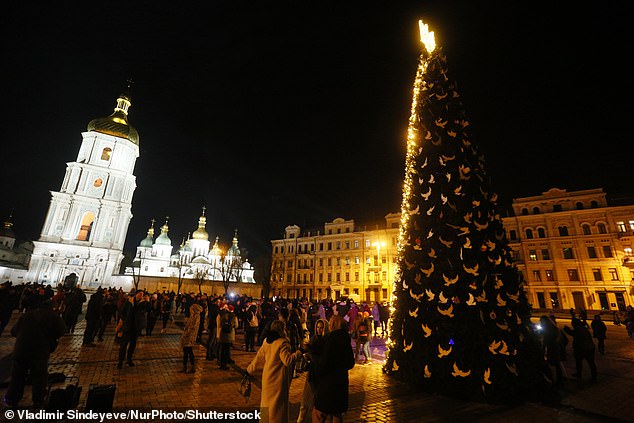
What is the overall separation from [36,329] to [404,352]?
8.72 meters

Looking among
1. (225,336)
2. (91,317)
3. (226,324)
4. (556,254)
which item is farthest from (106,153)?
(556,254)

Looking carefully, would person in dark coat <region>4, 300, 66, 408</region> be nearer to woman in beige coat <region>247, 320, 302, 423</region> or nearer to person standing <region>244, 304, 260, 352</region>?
woman in beige coat <region>247, 320, 302, 423</region>

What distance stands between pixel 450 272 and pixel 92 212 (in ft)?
208

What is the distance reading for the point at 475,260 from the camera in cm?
746

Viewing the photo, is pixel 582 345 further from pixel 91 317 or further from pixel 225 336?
pixel 91 317

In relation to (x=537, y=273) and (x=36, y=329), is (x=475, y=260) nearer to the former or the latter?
(x=36, y=329)

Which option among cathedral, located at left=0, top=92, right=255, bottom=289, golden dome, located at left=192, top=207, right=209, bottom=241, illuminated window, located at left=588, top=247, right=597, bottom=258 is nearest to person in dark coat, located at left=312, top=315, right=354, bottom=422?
cathedral, located at left=0, top=92, right=255, bottom=289

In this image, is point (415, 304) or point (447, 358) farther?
point (415, 304)

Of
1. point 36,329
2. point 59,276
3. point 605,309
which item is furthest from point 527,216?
point 59,276

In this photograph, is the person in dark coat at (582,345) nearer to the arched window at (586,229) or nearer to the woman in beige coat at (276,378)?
the woman in beige coat at (276,378)

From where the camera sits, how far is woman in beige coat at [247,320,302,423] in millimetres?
4289

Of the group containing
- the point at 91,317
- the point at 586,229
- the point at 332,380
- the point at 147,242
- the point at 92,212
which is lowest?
the point at 91,317

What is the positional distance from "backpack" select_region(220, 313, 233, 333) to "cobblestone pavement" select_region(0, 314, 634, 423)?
1235 mm

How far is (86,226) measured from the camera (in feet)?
177
